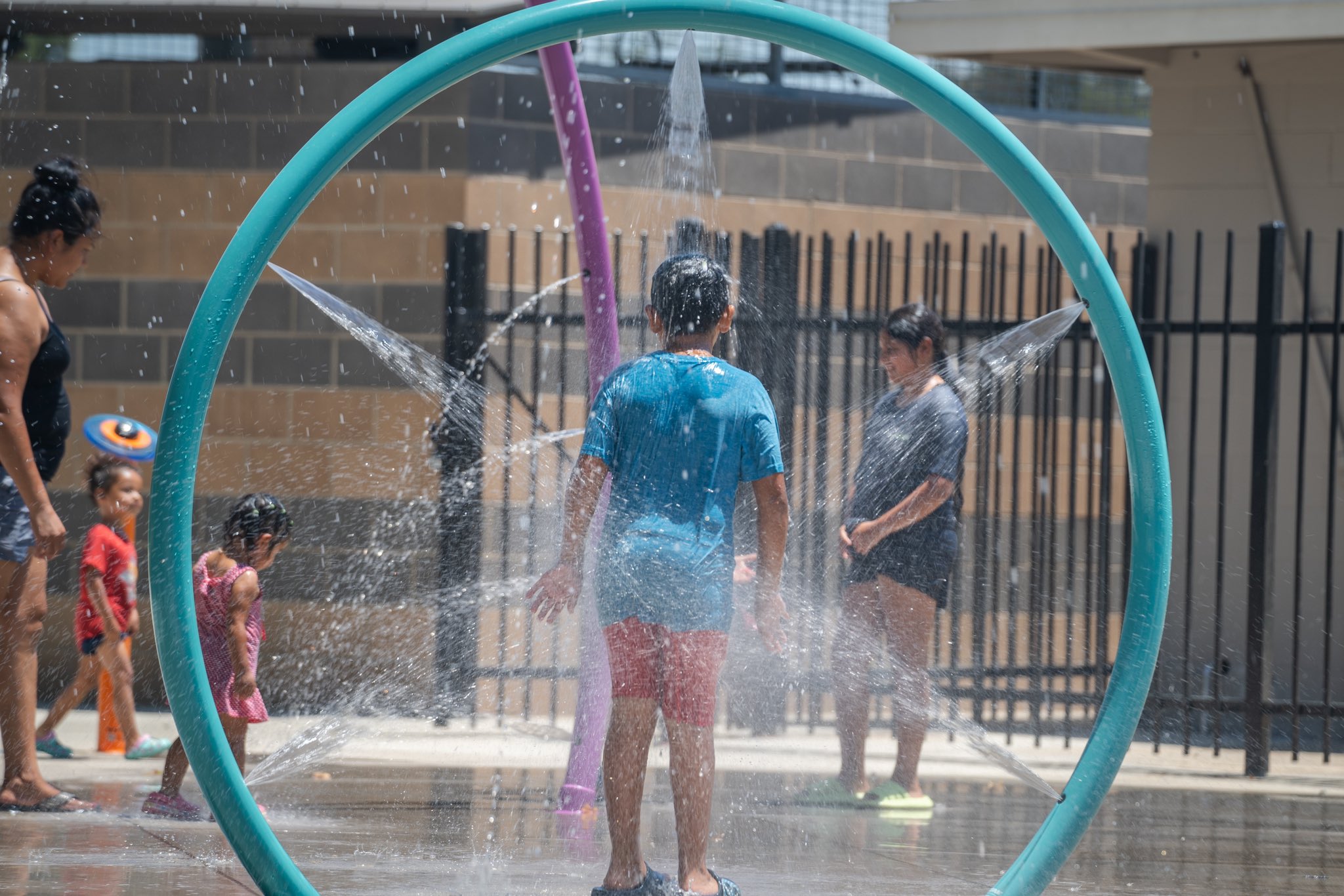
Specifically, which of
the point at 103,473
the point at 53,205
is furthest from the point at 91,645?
the point at 53,205

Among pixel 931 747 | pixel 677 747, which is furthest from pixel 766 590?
pixel 931 747

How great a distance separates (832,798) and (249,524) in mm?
2451

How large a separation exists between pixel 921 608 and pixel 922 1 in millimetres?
4413

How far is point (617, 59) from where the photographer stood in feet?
30.3

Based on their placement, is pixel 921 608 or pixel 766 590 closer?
pixel 766 590

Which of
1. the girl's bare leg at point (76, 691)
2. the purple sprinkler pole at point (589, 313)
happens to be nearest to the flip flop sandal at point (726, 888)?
the purple sprinkler pole at point (589, 313)

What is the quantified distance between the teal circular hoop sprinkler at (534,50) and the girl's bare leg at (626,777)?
2.55 feet

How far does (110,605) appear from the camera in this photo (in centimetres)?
621

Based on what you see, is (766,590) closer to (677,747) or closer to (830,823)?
(677,747)

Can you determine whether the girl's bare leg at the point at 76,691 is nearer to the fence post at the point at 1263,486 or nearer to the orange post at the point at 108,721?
the orange post at the point at 108,721

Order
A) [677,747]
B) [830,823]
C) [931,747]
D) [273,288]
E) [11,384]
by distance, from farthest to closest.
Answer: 1. [273,288]
2. [931,747]
3. [830,823]
4. [11,384]
5. [677,747]

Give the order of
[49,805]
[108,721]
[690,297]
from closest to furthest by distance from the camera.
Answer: [690,297] → [49,805] → [108,721]

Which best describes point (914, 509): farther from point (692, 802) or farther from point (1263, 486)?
point (1263, 486)

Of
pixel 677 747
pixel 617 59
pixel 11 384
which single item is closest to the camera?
pixel 677 747
